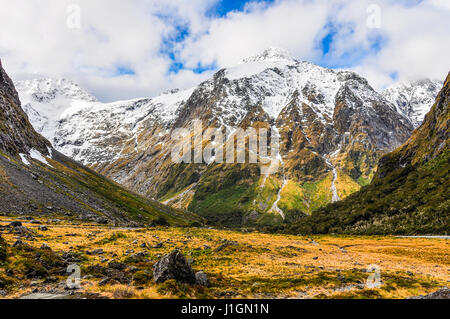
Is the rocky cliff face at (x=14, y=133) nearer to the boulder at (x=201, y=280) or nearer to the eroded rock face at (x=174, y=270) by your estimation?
the eroded rock face at (x=174, y=270)

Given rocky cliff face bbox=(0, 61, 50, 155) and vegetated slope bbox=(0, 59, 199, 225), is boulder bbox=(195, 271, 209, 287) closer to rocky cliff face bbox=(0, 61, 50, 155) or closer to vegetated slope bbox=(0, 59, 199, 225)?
vegetated slope bbox=(0, 59, 199, 225)

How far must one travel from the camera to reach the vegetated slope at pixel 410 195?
101588mm

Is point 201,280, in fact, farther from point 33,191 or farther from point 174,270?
point 33,191

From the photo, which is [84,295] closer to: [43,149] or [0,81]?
[43,149]

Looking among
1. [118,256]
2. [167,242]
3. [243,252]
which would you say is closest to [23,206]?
[167,242]

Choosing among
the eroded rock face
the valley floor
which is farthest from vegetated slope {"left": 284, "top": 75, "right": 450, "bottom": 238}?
the eroded rock face

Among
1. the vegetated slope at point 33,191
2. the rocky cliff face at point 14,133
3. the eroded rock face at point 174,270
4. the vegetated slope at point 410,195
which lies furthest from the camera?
the rocky cliff face at point 14,133

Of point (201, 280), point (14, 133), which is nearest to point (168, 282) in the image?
point (201, 280)

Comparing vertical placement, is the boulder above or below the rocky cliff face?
below

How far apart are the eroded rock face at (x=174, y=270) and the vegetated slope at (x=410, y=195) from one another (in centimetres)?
9380

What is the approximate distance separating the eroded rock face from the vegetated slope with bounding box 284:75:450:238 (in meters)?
93.8

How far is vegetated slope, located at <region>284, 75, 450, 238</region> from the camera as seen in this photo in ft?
333

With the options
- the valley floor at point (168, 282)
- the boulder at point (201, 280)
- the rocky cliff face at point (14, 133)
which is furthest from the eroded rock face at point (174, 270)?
the rocky cliff face at point (14, 133)
